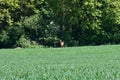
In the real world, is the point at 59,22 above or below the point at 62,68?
below

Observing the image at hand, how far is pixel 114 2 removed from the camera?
168ft

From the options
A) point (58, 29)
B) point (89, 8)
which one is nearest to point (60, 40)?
point (58, 29)

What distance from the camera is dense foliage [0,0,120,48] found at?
5094 cm

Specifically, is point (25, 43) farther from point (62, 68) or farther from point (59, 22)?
point (62, 68)

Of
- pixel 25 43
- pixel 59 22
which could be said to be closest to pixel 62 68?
pixel 25 43

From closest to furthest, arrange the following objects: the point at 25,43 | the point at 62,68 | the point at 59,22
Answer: the point at 62,68, the point at 25,43, the point at 59,22

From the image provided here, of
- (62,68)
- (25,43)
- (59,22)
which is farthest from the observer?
(59,22)

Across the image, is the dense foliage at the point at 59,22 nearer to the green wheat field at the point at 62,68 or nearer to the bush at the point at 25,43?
the bush at the point at 25,43

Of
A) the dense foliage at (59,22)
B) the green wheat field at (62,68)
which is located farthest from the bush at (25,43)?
the green wheat field at (62,68)

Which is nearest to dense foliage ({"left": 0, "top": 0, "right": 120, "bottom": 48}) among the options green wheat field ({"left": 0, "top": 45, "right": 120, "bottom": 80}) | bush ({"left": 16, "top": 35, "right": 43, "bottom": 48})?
bush ({"left": 16, "top": 35, "right": 43, "bottom": 48})

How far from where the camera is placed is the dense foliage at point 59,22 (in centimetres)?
5094

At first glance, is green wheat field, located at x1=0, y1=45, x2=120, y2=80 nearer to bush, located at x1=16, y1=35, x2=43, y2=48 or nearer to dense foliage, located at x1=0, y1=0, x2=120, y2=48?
bush, located at x1=16, y1=35, x2=43, y2=48

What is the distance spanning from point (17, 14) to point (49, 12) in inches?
146

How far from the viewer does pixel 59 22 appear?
52.3 m
